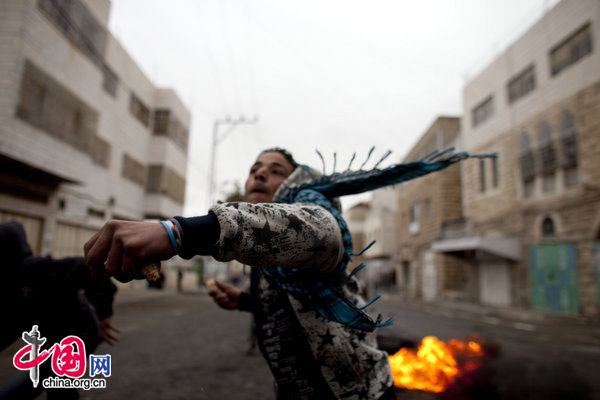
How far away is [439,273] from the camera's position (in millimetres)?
23781

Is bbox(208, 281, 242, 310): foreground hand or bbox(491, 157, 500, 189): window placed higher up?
bbox(491, 157, 500, 189): window

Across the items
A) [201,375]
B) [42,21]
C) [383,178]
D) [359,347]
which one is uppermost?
[42,21]

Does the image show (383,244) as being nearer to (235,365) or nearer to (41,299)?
(235,365)

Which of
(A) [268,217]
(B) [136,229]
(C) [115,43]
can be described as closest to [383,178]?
(A) [268,217]

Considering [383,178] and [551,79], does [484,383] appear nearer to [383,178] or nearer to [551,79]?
[383,178]

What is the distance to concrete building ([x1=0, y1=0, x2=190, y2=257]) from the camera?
35.2ft

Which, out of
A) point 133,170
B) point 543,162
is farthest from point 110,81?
point 543,162

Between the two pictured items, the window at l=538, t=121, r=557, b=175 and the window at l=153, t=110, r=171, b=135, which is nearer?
the window at l=538, t=121, r=557, b=175

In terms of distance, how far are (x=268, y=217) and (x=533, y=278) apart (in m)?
18.6

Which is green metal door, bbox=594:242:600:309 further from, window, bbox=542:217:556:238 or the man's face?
the man's face

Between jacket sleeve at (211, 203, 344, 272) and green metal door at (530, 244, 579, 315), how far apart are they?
16447 mm

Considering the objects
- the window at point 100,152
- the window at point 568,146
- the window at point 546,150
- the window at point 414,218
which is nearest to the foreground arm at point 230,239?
the window at point 568,146

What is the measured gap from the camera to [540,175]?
1573 centimetres

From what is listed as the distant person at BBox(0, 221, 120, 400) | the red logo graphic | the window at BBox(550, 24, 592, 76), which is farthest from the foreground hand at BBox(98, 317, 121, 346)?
the window at BBox(550, 24, 592, 76)
